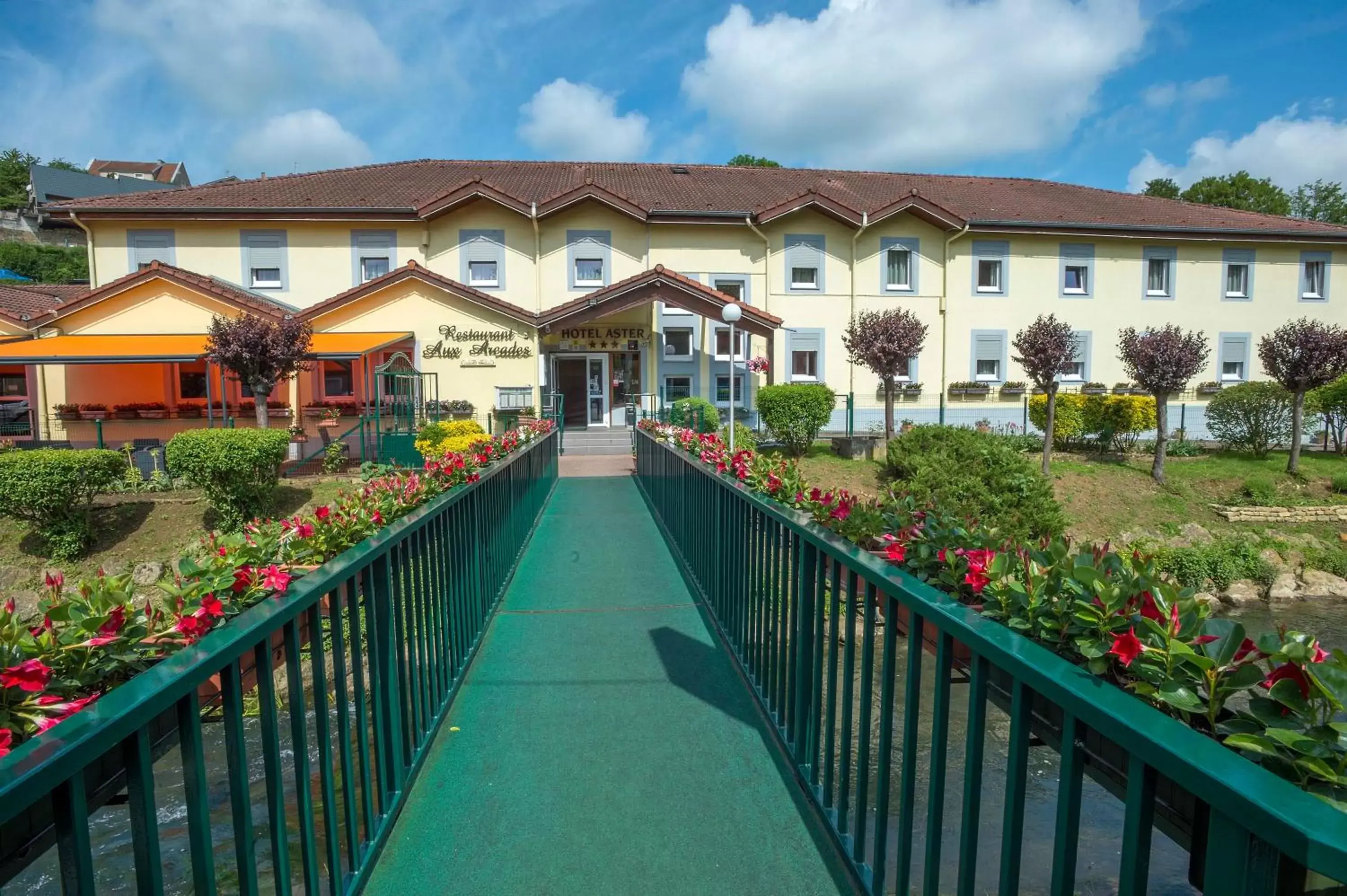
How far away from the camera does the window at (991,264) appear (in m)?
23.2

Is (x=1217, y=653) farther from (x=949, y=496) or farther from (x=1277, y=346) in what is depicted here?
(x=1277, y=346)

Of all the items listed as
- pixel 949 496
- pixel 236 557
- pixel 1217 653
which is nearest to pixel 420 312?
pixel 949 496

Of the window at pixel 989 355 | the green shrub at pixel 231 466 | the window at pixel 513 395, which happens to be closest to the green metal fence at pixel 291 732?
the green shrub at pixel 231 466

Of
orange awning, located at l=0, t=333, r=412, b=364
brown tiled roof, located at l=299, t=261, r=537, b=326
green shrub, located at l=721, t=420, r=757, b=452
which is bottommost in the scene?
green shrub, located at l=721, t=420, r=757, b=452

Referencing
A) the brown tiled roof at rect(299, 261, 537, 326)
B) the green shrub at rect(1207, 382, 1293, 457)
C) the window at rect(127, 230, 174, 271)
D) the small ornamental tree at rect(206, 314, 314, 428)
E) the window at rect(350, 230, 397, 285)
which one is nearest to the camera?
the small ornamental tree at rect(206, 314, 314, 428)

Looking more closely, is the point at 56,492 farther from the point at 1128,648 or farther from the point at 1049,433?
the point at 1049,433

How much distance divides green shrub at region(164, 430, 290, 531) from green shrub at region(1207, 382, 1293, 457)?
2204 centimetres

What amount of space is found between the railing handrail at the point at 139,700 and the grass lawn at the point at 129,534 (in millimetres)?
10955

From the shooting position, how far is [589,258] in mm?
21734

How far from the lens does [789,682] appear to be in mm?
3213

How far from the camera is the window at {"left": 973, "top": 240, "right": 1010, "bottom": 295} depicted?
23.2 meters

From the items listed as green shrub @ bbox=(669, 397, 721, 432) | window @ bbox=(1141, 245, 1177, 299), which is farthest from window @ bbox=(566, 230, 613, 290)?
window @ bbox=(1141, 245, 1177, 299)

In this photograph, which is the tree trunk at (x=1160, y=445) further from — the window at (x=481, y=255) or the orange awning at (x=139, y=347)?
the orange awning at (x=139, y=347)

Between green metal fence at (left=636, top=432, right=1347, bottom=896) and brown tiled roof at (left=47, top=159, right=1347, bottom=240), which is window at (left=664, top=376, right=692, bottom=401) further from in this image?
green metal fence at (left=636, top=432, right=1347, bottom=896)
